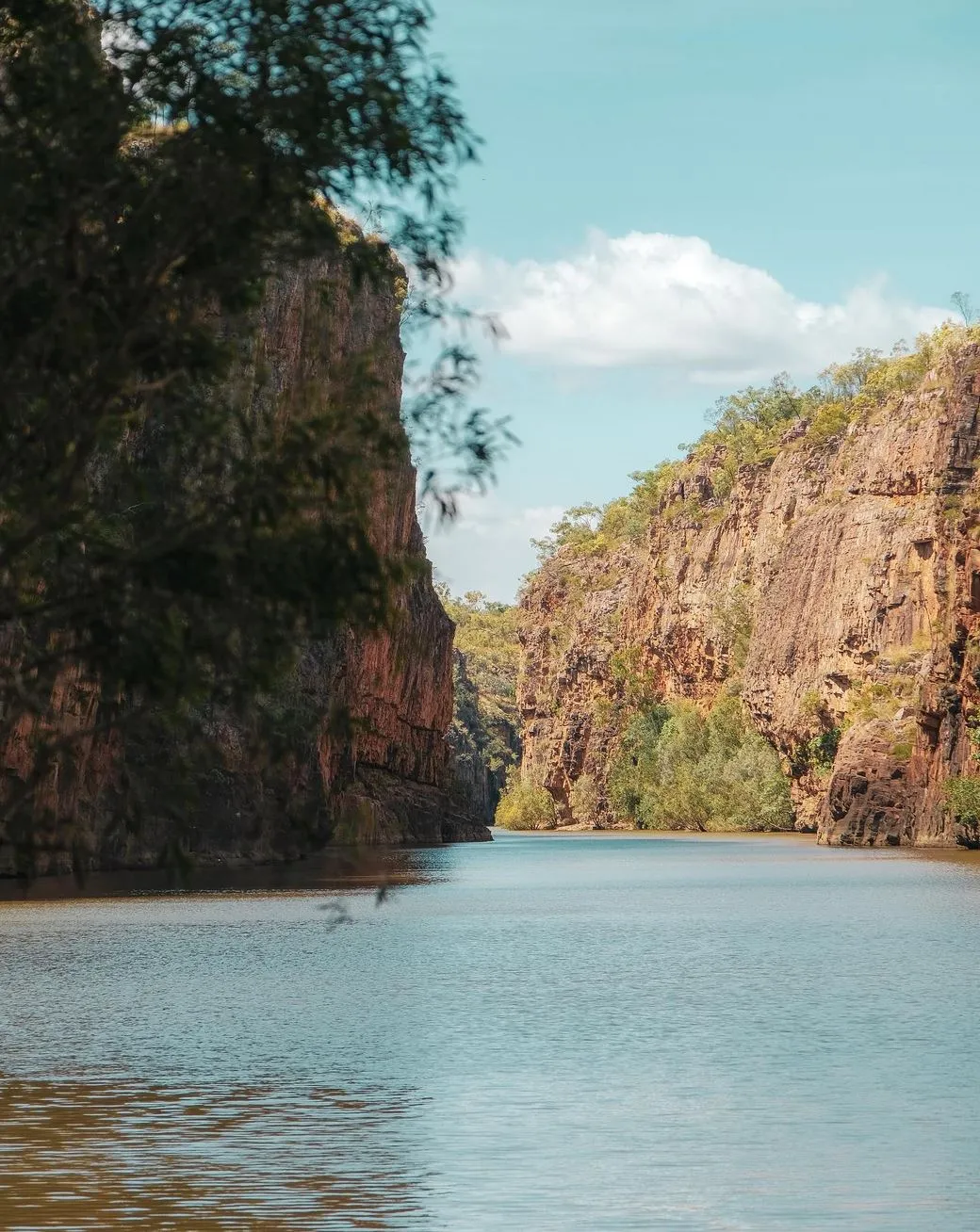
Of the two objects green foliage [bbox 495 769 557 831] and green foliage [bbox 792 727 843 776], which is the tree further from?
green foliage [bbox 495 769 557 831]

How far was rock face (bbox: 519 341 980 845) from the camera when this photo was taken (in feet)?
307

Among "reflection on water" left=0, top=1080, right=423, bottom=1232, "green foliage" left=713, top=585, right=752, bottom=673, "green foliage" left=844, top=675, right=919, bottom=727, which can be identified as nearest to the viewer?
"reflection on water" left=0, top=1080, right=423, bottom=1232

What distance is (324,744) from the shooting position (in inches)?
2803

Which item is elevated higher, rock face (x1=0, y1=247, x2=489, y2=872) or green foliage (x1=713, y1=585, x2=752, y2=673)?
green foliage (x1=713, y1=585, x2=752, y2=673)

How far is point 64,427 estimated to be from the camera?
1081 cm

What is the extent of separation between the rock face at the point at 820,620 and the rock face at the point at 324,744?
856 inches

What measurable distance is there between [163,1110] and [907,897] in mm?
32530

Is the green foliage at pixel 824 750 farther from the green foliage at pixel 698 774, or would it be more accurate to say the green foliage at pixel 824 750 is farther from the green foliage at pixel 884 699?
the green foliage at pixel 698 774

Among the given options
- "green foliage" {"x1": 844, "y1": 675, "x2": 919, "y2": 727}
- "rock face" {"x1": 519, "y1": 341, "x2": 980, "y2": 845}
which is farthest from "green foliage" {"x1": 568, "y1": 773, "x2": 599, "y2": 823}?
"green foliage" {"x1": 844, "y1": 675, "x2": 919, "y2": 727}

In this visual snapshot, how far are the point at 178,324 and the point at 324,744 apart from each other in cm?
6058

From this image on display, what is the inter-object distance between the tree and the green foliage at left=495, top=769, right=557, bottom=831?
16337 cm

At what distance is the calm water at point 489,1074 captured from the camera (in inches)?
558

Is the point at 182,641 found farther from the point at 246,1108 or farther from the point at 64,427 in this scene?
the point at 246,1108

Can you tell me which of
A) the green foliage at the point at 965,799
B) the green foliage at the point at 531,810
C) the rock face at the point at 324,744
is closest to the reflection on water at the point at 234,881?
the rock face at the point at 324,744
